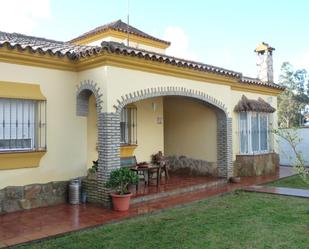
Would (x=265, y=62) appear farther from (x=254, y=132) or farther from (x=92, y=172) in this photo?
(x=92, y=172)

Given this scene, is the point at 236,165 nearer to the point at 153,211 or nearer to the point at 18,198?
the point at 153,211

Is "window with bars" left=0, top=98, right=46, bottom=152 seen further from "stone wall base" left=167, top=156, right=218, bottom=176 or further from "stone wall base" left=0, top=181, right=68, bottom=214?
"stone wall base" left=167, top=156, right=218, bottom=176

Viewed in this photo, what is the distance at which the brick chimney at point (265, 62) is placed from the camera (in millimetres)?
18766

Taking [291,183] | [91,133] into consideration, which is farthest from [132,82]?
[291,183]

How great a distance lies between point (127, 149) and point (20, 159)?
13.8 feet

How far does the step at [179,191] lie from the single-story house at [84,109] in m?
0.85

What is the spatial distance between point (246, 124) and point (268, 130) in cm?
204

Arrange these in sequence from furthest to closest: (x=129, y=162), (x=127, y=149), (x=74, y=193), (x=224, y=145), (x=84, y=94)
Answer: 1. (x=224, y=145)
2. (x=127, y=149)
3. (x=129, y=162)
4. (x=84, y=94)
5. (x=74, y=193)

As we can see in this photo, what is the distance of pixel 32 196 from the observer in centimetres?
977

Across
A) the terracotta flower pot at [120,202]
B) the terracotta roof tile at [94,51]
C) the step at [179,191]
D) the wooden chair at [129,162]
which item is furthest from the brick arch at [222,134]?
the terracotta flower pot at [120,202]

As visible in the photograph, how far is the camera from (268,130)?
17.6m

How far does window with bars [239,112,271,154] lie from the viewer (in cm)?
1616

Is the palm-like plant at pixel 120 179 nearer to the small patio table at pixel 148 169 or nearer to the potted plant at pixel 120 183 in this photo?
the potted plant at pixel 120 183

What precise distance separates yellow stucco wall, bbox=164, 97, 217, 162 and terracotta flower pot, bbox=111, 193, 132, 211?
6.17 meters
